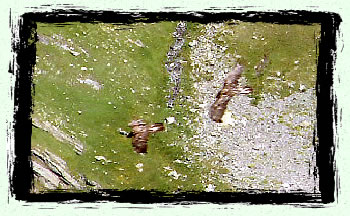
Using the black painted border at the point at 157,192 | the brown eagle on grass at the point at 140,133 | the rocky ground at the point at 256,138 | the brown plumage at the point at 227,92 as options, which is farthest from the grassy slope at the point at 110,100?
the brown plumage at the point at 227,92

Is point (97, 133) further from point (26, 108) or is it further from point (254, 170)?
point (254, 170)

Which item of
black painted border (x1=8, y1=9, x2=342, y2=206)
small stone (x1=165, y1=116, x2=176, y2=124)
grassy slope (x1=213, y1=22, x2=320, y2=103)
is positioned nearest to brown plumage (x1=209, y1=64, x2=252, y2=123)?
grassy slope (x1=213, y1=22, x2=320, y2=103)

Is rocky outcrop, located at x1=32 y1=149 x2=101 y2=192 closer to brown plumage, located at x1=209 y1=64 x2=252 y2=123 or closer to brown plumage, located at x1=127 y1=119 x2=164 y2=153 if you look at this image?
brown plumage, located at x1=127 y1=119 x2=164 y2=153

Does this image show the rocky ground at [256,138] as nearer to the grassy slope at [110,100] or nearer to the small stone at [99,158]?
Result: the grassy slope at [110,100]

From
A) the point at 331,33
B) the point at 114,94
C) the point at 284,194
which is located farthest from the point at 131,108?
the point at 331,33

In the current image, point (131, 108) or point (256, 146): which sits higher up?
point (131, 108)

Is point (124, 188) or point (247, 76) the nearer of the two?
point (124, 188)
